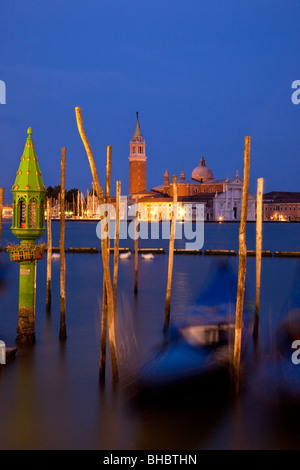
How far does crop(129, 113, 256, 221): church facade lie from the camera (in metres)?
108

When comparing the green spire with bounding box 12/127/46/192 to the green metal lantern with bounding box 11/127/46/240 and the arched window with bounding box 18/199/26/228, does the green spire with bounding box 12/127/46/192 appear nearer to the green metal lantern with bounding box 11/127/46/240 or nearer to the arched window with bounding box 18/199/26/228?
the green metal lantern with bounding box 11/127/46/240

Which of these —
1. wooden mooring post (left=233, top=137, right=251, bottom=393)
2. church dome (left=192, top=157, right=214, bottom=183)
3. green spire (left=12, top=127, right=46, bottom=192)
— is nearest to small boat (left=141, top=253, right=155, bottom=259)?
green spire (left=12, top=127, right=46, bottom=192)

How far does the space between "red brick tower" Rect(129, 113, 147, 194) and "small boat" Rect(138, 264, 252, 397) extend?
108m

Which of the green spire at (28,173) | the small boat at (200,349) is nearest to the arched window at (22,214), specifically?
the green spire at (28,173)

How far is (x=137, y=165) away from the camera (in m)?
121

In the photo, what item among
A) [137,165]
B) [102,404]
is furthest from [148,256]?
[137,165]

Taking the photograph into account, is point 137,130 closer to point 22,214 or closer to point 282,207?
point 282,207

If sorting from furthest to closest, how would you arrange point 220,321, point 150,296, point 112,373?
point 150,296
point 220,321
point 112,373

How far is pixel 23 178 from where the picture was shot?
31.2ft

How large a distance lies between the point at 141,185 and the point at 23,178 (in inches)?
4428

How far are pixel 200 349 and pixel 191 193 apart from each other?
109 m
